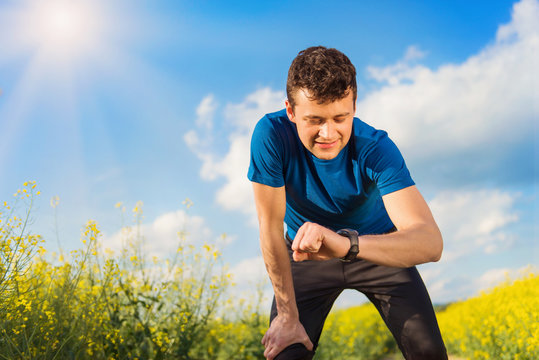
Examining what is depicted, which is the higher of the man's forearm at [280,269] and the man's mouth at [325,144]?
the man's mouth at [325,144]

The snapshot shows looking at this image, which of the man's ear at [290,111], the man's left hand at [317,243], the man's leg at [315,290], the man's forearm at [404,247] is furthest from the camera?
the man's leg at [315,290]

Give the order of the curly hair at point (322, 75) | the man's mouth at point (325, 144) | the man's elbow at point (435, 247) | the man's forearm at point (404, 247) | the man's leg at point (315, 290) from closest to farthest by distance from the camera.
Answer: the man's forearm at point (404, 247) < the man's elbow at point (435, 247) < the curly hair at point (322, 75) < the man's mouth at point (325, 144) < the man's leg at point (315, 290)

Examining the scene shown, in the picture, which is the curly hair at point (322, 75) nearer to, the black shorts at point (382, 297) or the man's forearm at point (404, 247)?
the man's forearm at point (404, 247)

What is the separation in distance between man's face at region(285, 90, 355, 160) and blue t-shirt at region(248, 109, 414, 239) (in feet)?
0.62

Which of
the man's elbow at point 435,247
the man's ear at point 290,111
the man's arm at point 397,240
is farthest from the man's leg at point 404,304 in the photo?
the man's ear at point 290,111

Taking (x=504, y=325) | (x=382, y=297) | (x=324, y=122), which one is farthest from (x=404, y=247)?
(x=504, y=325)

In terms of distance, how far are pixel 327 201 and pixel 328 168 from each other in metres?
0.24

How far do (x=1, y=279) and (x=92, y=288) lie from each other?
123cm

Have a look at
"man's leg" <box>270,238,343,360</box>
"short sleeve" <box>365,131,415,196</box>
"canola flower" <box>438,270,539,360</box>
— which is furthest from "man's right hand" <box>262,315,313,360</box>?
"canola flower" <box>438,270,539,360</box>

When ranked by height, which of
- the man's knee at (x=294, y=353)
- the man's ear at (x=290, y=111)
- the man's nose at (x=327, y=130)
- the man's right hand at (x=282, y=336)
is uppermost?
the man's ear at (x=290, y=111)

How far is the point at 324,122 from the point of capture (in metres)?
2.62

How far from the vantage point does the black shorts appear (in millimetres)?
2914

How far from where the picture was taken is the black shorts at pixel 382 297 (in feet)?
9.56

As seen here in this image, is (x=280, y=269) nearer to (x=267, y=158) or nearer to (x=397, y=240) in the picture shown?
(x=267, y=158)
